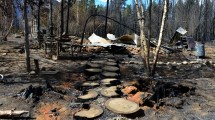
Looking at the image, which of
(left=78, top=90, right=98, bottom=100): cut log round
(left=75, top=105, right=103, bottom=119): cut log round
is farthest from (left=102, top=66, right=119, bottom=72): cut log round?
(left=75, top=105, right=103, bottom=119): cut log round

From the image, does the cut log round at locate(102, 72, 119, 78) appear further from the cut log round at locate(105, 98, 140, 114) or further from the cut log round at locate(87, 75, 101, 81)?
the cut log round at locate(105, 98, 140, 114)

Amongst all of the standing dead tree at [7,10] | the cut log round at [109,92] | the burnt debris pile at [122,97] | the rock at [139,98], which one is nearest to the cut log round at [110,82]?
the burnt debris pile at [122,97]

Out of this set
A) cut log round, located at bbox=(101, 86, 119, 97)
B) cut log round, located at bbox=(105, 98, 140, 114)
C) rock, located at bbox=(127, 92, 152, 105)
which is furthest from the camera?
cut log round, located at bbox=(101, 86, 119, 97)

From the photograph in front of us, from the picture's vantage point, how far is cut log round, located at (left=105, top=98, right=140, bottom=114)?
5883 millimetres

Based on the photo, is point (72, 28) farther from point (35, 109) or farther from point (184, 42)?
point (35, 109)

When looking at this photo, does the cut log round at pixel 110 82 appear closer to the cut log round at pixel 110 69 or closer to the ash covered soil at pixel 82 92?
the ash covered soil at pixel 82 92

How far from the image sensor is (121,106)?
6133 mm

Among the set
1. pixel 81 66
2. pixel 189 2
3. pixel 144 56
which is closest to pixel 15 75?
pixel 81 66

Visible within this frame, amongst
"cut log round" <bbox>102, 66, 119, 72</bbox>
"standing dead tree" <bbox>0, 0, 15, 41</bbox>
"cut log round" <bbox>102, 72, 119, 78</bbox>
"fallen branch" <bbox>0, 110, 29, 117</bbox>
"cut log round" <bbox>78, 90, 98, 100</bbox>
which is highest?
"standing dead tree" <bbox>0, 0, 15, 41</bbox>

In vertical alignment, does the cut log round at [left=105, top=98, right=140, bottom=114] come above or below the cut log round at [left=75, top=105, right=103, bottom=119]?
above

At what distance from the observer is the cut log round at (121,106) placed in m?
5.88

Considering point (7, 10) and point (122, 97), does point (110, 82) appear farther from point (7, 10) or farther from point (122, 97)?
point (7, 10)

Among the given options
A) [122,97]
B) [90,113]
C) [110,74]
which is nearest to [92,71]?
[110,74]

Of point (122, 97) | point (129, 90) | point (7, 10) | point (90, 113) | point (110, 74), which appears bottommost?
point (90, 113)
